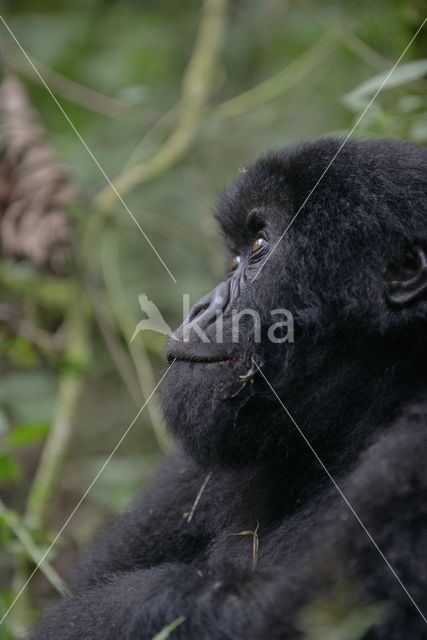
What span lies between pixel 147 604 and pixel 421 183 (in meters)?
1.47

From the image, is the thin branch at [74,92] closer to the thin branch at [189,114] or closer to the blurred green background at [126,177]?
the blurred green background at [126,177]

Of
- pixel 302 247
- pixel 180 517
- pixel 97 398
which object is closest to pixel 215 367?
pixel 302 247

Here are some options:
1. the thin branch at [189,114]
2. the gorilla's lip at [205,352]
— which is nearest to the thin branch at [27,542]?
the gorilla's lip at [205,352]

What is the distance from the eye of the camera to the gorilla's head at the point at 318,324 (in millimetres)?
2484

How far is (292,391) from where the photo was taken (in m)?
2.58

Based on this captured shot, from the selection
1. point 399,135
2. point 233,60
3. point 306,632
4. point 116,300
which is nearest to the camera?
point 306,632

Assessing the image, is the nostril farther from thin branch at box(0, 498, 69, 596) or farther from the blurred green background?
thin branch at box(0, 498, 69, 596)

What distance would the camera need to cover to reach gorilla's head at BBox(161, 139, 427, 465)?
2.48m

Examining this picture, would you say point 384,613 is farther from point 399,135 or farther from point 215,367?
point 399,135

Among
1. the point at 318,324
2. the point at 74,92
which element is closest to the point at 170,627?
the point at 318,324

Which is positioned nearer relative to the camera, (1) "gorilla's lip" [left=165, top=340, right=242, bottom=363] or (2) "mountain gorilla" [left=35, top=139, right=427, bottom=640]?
(2) "mountain gorilla" [left=35, top=139, right=427, bottom=640]

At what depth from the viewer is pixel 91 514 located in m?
4.98

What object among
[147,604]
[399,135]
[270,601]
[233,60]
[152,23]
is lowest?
[270,601]

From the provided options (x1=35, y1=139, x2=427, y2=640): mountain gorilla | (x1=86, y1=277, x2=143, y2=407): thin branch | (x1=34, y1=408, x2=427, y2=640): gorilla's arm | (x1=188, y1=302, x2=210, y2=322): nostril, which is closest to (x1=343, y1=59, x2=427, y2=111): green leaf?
(x1=35, y1=139, x2=427, y2=640): mountain gorilla
